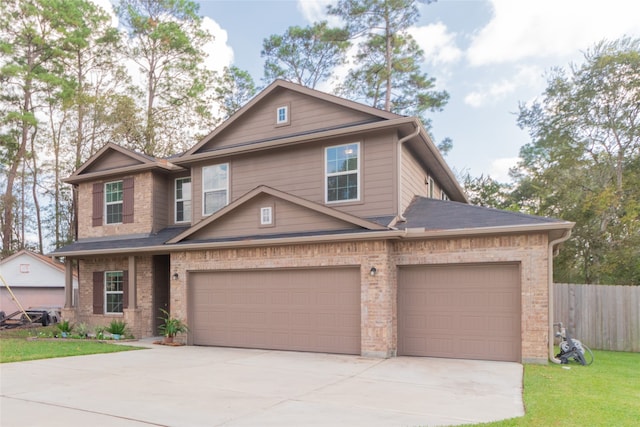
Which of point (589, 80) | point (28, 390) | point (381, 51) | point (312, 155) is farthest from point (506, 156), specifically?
point (28, 390)

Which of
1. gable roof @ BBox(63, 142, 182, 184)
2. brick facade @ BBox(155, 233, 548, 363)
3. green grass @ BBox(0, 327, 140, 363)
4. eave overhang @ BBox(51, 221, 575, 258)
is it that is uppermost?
gable roof @ BBox(63, 142, 182, 184)

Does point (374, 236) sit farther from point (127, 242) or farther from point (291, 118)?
point (127, 242)

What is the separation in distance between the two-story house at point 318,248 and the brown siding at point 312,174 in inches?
1.3

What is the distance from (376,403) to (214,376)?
3.21 meters

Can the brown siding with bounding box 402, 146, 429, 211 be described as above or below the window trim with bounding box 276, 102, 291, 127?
below

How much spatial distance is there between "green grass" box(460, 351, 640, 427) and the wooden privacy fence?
2.38 meters

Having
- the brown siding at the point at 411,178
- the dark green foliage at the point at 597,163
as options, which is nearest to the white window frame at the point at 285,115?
the brown siding at the point at 411,178

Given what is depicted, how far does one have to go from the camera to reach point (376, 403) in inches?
241

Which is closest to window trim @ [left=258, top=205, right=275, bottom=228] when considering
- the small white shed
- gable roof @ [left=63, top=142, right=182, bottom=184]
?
gable roof @ [left=63, top=142, right=182, bottom=184]

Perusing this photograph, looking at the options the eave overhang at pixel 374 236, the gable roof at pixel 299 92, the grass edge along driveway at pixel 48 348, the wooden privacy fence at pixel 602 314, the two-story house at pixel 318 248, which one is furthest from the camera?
the wooden privacy fence at pixel 602 314

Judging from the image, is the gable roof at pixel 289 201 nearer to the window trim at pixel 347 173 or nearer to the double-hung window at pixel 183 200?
the window trim at pixel 347 173

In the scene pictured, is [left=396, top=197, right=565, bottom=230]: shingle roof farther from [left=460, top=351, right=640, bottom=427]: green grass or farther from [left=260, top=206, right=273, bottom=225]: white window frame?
[left=260, top=206, right=273, bottom=225]: white window frame

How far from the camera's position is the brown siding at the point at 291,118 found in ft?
39.2

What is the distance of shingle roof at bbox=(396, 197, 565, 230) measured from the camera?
9344mm
